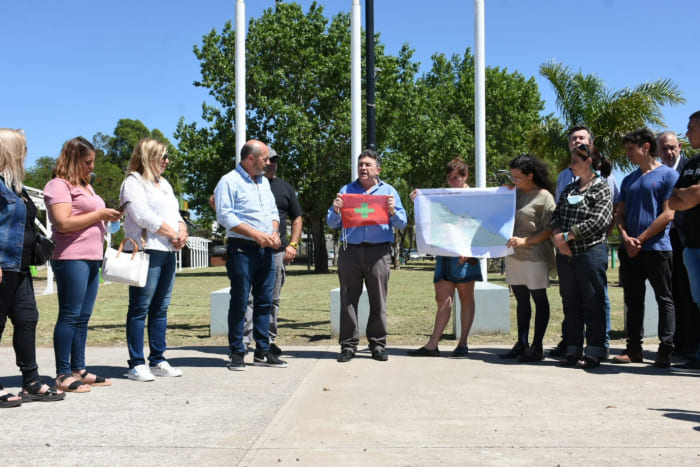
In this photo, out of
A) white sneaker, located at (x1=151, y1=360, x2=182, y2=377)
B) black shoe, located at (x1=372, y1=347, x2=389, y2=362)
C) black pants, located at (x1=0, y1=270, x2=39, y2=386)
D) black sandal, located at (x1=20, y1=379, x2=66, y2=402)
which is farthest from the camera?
black shoe, located at (x1=372, y1=347, x2=389, y2=362)

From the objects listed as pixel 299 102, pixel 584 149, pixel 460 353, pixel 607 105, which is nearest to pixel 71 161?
pixel 460 353

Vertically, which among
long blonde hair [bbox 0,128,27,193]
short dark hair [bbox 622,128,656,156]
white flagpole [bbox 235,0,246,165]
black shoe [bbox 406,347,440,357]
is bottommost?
black shoe [bbox 406,347,440,357]

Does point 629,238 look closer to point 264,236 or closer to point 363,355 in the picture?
point 363,355

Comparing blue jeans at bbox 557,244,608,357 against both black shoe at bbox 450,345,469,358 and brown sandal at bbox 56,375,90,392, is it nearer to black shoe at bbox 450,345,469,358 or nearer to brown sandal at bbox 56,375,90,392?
black shoe at bbox 450,345,469,358

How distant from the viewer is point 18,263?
479 cm

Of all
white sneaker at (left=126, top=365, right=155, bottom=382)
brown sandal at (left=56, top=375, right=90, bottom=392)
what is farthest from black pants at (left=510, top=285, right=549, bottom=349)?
brown sandal at (left=56, top=375, right=90, bottom=392)

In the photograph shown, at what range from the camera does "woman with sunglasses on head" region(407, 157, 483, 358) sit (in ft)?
23.6

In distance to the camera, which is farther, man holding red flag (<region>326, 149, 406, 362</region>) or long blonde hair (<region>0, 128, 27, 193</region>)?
man holding red flag (<region>326, 149, 406, 362</region>)

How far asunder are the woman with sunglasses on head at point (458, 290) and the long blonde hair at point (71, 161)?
3338mm

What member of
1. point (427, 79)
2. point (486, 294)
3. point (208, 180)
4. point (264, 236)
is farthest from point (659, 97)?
point (427, 79)

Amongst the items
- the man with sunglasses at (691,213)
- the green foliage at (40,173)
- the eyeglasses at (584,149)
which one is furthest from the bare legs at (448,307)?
the green foliage at (40,173)

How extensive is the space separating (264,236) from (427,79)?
50.5 metres

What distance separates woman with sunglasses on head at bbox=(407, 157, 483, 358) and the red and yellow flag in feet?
1.54

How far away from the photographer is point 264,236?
631cm
